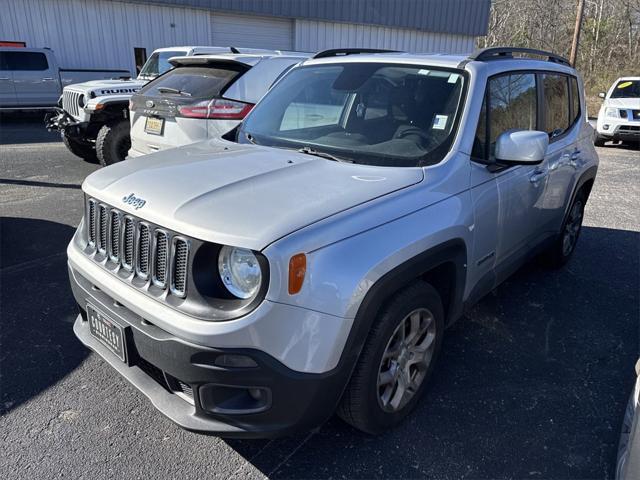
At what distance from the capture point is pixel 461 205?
8.63 feet

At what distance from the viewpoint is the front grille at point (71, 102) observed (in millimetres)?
8344

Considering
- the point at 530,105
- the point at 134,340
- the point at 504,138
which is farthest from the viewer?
the point at 530,105

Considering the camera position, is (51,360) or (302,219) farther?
(51,360)

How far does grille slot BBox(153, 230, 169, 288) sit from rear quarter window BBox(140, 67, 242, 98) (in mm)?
4092

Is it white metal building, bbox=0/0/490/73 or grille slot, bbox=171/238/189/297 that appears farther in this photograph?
white metal building, bbox=0/0/490/73

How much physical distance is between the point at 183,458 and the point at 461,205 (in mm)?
1871

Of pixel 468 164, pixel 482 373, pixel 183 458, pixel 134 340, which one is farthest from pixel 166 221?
pixel 482 373

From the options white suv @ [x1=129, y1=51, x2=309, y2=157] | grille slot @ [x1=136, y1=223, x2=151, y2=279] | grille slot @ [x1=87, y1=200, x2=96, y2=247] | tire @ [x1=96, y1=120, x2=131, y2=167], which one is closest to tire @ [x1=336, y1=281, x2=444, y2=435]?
grille slot @ [x1=136, y1=223, x2=151, y2=279]

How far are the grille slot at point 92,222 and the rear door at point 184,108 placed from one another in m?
3.23

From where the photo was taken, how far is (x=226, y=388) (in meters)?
2.00

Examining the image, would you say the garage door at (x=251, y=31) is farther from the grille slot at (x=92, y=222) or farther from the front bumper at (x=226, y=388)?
the front bumper at (x=226, y=388)

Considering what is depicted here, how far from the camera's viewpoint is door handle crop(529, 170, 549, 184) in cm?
341

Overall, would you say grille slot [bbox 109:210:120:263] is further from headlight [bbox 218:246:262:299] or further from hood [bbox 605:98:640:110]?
hood [bbox 605:98:640:110]

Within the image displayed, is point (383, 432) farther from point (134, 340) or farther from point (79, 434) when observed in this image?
point (79, 434)
